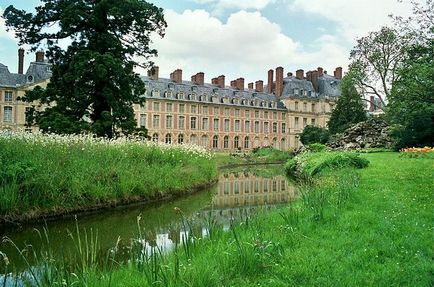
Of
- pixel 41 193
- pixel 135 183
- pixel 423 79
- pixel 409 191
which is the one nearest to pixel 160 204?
pixel 135 183

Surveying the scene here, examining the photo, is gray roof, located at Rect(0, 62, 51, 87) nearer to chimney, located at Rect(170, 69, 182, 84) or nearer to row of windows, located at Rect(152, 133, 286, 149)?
row of windows, located at Rect(152, 133, 286, 149)

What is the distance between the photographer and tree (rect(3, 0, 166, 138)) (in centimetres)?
1636

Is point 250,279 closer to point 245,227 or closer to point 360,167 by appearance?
point 245,227

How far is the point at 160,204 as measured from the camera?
421 inches

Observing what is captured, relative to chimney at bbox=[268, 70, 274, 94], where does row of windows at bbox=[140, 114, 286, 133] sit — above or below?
below

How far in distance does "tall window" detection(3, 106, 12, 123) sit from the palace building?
0.07m

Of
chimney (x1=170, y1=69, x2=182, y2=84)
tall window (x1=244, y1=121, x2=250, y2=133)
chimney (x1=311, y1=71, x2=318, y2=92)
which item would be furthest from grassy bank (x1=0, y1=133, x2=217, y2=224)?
chimney (x1=311, y1=71, x2=318, y2=92)

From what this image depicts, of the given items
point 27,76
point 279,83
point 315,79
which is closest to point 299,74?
point 315,79

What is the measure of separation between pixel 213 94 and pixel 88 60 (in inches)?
1533

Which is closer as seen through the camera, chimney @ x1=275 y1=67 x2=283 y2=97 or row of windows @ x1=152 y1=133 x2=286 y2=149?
row of windows @ x1=152 y1=133 x2=286 y2=149

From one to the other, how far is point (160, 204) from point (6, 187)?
13.2 ft

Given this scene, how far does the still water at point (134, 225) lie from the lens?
6168 millimetres

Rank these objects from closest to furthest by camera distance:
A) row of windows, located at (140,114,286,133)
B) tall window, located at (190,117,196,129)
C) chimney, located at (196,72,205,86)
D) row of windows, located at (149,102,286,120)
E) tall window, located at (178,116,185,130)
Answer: row of windows, located at (149,102,286,120) → row of windows, located at (140,114,286,133) → tall window, located at (178,116,185,130) → tall window, located at (190,117,196,129) → chimney, located at (196,72,205,86)

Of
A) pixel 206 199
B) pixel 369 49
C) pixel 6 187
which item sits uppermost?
pixel 369 49
